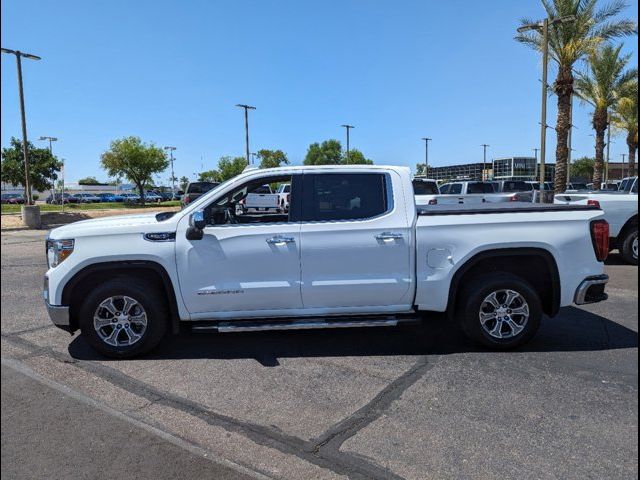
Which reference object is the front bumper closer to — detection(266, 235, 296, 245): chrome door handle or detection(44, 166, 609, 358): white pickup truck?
detection(44, 166, 609, 358): white pickup truck

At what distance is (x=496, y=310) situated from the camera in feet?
16.0

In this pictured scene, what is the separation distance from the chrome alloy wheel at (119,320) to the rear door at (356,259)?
1.57 meters

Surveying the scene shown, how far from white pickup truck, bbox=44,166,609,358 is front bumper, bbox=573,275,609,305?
0.03 ft

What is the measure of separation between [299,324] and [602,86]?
1181 inches

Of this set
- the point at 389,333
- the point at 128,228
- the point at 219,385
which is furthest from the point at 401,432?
the point at 128,228

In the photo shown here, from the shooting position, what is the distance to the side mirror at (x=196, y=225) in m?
4.50

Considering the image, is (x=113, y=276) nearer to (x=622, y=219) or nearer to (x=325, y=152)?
(x=622, y=219)

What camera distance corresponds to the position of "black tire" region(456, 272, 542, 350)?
4.82 metres

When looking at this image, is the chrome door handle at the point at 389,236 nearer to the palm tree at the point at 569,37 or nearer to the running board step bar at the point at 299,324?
the running board step bar at the point at 299,324

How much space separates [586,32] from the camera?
21125 millimetres

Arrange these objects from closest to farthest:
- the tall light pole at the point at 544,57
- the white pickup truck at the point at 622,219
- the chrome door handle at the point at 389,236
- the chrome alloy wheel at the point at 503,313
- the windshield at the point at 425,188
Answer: the chrome door handle at the point at 389,236, the chrome alloy wheel at the point at 503,313, the white pickup truck at the point at 622,219, the windshield at the point at 425,188, the tall light pole at the point at 544,57

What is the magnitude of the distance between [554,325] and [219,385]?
3.89 m

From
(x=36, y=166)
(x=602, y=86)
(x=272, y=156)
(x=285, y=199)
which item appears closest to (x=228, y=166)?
(x=272, y=156)

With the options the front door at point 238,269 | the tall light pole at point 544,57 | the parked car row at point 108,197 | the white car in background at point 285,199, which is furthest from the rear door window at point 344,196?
the parked car row at point 108,197
